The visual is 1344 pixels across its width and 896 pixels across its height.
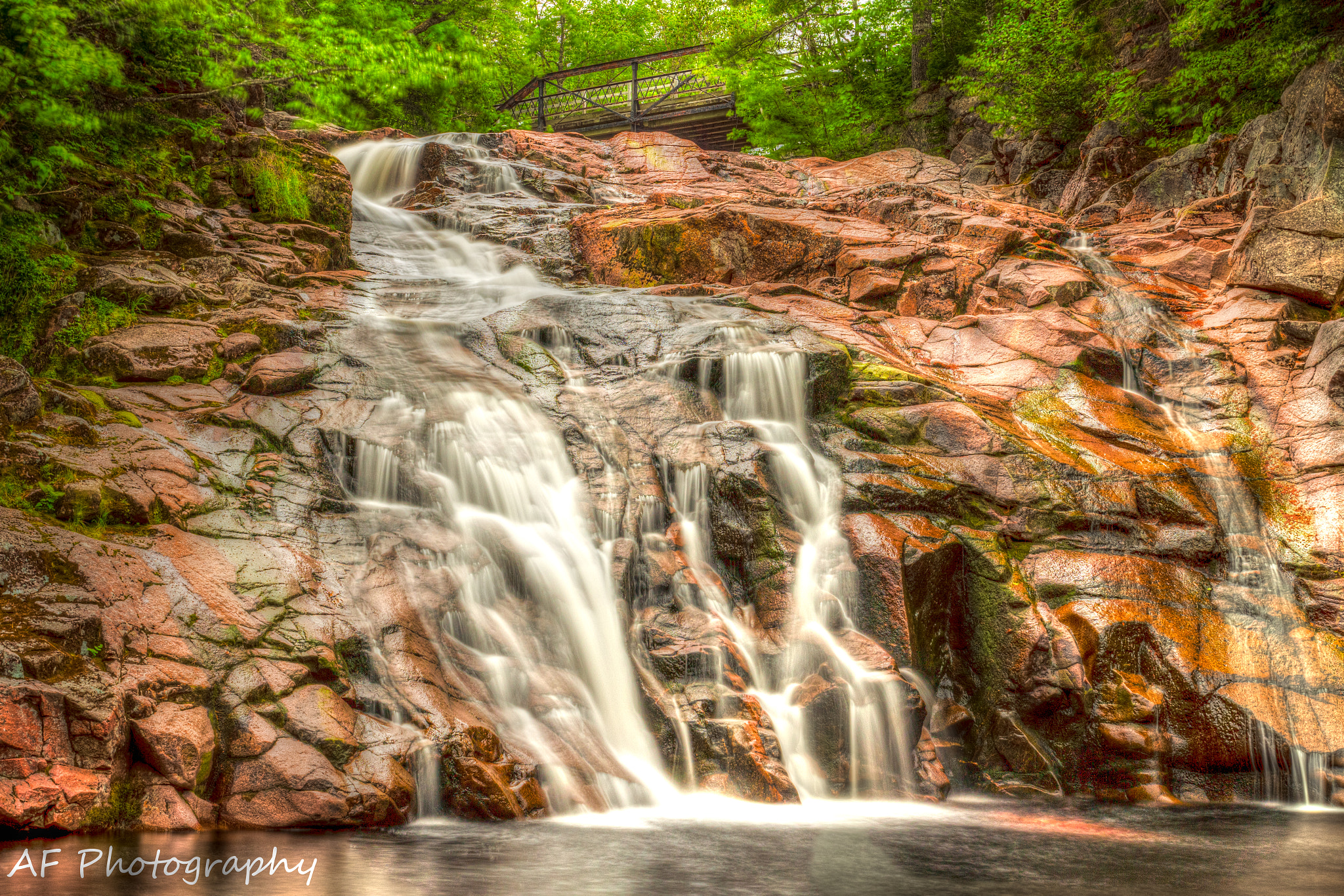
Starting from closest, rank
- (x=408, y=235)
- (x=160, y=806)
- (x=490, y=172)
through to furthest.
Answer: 1. (x=160, y=806)
2. (x=408, y=235)
3. (x=490, y=172)

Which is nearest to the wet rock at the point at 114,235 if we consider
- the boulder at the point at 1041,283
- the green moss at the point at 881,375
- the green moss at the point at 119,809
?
the green moss at the point at 119,809

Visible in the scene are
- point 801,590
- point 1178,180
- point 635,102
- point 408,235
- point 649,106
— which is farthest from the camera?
point 649,106

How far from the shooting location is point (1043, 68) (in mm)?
18219

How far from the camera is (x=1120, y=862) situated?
5.22 m

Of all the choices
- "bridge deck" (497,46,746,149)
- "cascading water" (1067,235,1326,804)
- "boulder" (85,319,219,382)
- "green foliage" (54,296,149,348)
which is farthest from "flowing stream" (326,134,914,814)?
"bridge deck" (497,46,746,149)

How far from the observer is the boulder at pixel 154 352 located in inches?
322

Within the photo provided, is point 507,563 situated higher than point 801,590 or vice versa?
point 507,563

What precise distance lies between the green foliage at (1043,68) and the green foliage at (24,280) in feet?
56.8

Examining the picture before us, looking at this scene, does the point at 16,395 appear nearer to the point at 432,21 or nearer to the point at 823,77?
the point at 432,21

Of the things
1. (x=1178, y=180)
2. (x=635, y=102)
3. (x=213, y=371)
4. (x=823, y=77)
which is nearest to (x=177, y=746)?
(x=213, y=371)

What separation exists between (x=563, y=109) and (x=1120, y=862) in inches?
1151

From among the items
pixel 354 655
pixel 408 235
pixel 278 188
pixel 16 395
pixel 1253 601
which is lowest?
pixel 354 655

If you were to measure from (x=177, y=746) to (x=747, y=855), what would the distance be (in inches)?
137

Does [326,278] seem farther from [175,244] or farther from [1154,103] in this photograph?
[1154,103]
